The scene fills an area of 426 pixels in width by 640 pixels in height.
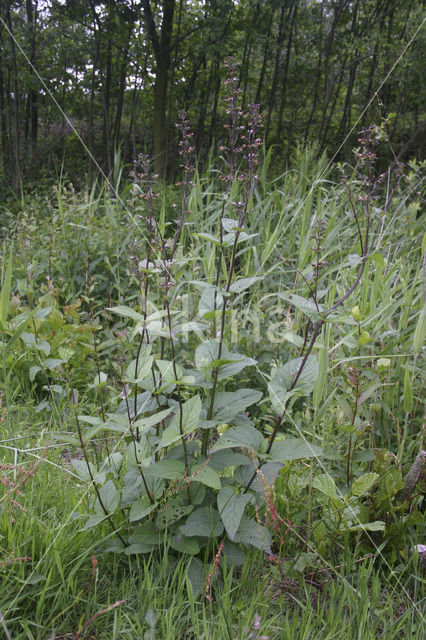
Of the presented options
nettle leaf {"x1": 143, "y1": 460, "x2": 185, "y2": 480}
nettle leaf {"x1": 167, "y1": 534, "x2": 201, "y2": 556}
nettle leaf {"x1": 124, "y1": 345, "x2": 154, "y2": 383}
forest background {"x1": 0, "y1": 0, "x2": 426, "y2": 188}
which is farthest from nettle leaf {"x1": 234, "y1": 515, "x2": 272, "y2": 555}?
forest background {"x1": 0, "y1": 0, "x2": 426, "y2": 188}

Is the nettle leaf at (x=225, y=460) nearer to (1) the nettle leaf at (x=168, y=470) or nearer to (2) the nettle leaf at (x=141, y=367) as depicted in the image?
(1) the nettle leaf at (x=168, y=470)

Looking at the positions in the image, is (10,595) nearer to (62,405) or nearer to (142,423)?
(142,423)

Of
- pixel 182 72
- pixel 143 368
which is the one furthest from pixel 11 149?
pixel 143 368

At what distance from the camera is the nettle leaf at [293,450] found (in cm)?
113

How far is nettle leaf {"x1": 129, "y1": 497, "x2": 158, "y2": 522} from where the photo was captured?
3.79 ft

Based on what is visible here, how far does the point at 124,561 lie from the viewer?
1297mm

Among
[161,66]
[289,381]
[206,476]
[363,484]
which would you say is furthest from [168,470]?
[161,66]

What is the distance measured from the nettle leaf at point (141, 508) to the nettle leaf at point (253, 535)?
0.72 feet

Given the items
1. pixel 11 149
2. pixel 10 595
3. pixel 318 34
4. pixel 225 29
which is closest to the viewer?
pixel 10 595

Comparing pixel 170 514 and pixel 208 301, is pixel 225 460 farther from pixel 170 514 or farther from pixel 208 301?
pixel 208 301

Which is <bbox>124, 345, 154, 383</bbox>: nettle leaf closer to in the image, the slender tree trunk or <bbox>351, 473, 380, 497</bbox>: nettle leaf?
<bbox>351, 473, 380, 497</bbox>: nettle leaf

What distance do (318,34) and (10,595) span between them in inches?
321

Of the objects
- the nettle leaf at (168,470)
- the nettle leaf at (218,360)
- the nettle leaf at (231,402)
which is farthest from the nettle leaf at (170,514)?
the nettle leaf at (218,360)

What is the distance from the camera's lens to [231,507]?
112 centimetres
